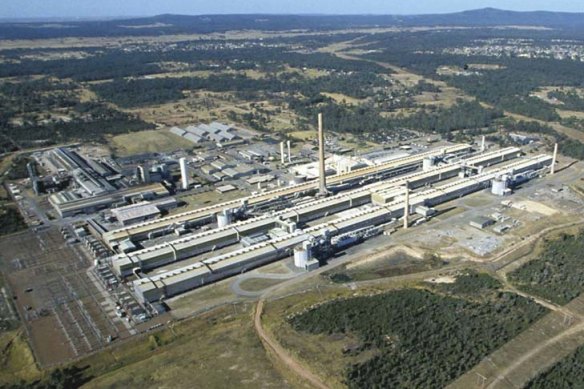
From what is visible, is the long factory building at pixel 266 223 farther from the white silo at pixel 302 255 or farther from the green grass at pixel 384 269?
the green grass at pixel 384 269

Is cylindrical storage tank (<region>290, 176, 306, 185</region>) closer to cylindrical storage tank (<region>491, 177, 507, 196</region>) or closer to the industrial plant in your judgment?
the industrial plant

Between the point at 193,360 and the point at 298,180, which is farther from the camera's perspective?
the point at 298,180

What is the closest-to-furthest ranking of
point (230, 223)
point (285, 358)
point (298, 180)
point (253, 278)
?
point (285, 358)
point (253, 278)
point (230, 223)
point (298, 180)

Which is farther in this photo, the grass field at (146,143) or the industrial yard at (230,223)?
the grass field at (146,143)

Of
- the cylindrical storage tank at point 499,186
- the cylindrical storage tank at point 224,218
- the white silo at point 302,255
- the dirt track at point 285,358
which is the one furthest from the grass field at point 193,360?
the cylindrical storage tank at point 499,186

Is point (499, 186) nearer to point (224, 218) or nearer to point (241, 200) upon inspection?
point (241, 200)

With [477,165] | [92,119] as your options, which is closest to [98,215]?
[477,165]

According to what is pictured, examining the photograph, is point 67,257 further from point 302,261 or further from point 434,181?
point 434,181

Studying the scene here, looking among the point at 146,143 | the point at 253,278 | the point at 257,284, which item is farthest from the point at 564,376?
the point at 146,143
